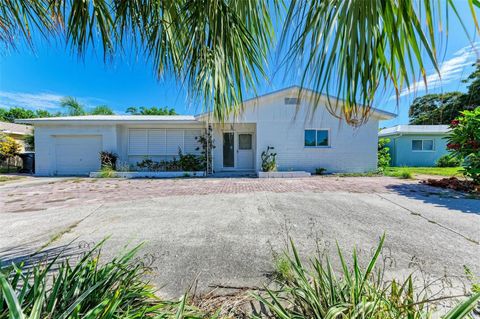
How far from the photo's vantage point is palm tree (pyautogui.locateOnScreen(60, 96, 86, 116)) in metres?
25.2

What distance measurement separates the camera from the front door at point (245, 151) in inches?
519

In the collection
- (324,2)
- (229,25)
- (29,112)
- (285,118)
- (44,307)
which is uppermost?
(29,112)

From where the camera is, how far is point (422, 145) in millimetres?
17141

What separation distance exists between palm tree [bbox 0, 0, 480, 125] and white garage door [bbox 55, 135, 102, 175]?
12182 millimetres

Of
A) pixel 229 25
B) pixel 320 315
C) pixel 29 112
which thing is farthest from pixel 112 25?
pixel 29 112

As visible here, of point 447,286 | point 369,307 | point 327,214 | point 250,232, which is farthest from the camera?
point 327,214

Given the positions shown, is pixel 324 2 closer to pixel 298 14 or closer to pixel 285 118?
pixel 298 14

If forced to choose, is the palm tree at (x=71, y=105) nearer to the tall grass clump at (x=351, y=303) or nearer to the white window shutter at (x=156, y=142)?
the white window shutter at (x=156, y=142)

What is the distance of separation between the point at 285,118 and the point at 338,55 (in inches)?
454

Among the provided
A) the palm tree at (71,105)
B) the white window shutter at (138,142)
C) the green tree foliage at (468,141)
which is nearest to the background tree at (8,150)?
the white window shutter at (138,142)

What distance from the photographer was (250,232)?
3.60 meters

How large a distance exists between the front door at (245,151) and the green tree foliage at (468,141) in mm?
8864

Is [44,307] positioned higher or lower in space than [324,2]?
lower

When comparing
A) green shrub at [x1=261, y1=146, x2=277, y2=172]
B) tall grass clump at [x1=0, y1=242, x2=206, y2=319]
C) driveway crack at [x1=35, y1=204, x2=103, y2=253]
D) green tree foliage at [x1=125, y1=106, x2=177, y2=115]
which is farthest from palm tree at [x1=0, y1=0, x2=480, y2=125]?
green tree foliage at [x1=125, y1=106, x2=177, y2=115]
